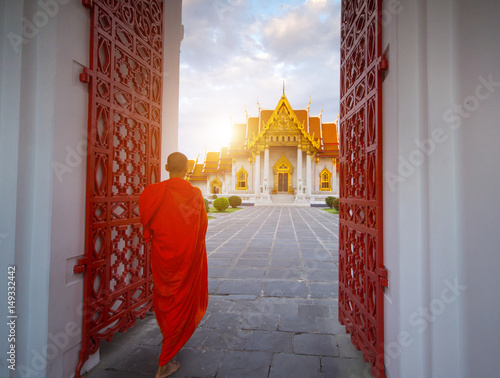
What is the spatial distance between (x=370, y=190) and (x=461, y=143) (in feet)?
2.21

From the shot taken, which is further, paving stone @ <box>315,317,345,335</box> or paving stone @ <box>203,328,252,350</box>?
paving stone @ <box>315,317,345,335</box>

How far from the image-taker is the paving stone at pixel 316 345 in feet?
7.27

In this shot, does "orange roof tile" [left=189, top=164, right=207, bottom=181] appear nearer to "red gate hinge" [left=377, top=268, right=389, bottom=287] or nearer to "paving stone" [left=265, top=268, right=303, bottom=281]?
"paving stone" [left=265, top=268, right=303, bottom=281]

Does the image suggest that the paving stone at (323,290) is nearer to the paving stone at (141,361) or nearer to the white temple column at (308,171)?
the paving stone at (141,361)

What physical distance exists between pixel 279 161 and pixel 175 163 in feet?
81.8

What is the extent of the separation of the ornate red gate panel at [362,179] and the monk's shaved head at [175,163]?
5.15ft

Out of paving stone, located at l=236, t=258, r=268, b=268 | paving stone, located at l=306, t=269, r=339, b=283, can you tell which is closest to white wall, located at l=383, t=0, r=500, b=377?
paving stone, located at l=306, t=269, r=339, b=283

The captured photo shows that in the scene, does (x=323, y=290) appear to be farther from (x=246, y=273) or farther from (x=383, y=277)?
Result: (x=383, y=277)

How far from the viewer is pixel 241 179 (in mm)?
28141

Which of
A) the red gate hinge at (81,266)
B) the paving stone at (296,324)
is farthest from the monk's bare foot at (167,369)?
the paving stone at (296,324)

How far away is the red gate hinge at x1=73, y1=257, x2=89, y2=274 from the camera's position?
1863mm

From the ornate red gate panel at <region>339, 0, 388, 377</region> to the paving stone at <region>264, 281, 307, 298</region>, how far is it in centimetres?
84

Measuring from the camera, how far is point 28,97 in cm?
163

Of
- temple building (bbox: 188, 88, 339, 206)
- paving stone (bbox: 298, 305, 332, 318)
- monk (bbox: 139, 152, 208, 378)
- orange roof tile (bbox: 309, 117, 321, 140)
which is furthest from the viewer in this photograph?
orange roof tile (bbox: 309, 117, 321, 140)
